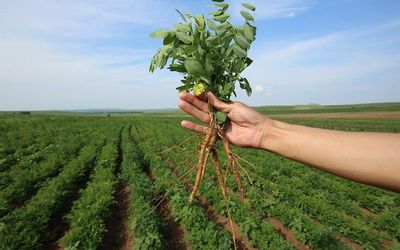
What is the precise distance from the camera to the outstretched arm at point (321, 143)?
7.03 feet

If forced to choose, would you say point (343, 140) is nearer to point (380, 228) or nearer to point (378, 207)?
point (380, 228)

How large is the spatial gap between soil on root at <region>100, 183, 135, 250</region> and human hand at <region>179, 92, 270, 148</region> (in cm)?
374

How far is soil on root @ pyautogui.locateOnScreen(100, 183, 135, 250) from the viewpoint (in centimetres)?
604

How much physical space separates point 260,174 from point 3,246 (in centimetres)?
805

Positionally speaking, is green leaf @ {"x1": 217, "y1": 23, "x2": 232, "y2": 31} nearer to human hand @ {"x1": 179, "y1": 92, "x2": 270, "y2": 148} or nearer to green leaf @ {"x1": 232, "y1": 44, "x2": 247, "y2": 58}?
green leaf @ {"x1": 232, "y1": 44, "x2": 247, "y2": 58}

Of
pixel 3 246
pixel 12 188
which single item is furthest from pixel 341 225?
pixel 12 188

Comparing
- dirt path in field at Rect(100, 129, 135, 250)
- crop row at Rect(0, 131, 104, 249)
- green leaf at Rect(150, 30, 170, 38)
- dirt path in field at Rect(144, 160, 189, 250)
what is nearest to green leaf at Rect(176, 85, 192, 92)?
green leaf at Rect(150, 30, 170, 38)

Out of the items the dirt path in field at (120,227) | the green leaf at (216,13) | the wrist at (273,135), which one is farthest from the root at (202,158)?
the dirt path in field at (120,227)

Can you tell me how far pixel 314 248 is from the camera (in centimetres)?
564

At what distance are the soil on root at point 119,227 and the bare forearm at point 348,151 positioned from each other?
14.4 feet

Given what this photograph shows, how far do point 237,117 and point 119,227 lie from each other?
4798mm

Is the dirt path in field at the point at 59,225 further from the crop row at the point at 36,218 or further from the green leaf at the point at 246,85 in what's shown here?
the green leaf at the point at 246,85

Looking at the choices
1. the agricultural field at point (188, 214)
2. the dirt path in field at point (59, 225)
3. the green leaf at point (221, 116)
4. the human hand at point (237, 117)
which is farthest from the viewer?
the dirt path in field at point (59, 225)

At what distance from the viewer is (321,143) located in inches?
99.0
